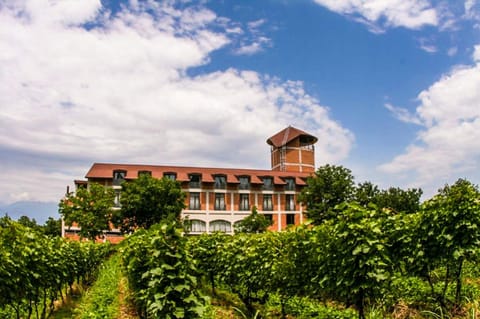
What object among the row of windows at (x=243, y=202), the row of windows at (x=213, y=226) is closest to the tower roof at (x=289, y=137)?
the row of windows at (x=243, y=202)

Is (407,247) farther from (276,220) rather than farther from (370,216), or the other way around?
(276,220)

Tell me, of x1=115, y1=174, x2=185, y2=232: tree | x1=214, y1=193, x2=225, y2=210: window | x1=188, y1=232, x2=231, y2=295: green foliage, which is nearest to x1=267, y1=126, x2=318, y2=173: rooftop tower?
x1=214, y1=193, x2=225, y2=210: window

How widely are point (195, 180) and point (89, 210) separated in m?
16.4

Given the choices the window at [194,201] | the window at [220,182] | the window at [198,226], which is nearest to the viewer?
the window at [198,226]

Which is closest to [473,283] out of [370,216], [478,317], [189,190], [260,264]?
[478,317]

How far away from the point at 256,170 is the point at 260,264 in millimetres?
44940

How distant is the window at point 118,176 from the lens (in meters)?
49.7

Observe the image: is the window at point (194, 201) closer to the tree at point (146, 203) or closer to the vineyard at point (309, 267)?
the tree at point (146, 203)

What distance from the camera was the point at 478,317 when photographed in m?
7.88

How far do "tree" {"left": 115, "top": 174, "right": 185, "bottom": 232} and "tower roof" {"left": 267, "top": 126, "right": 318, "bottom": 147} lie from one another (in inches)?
964

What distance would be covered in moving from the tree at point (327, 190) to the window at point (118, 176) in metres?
19.9

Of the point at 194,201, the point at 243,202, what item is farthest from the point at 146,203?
the point at 243,202

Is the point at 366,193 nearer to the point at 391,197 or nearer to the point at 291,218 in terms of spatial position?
the point at 391,197

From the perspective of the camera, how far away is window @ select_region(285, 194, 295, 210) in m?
54.1
